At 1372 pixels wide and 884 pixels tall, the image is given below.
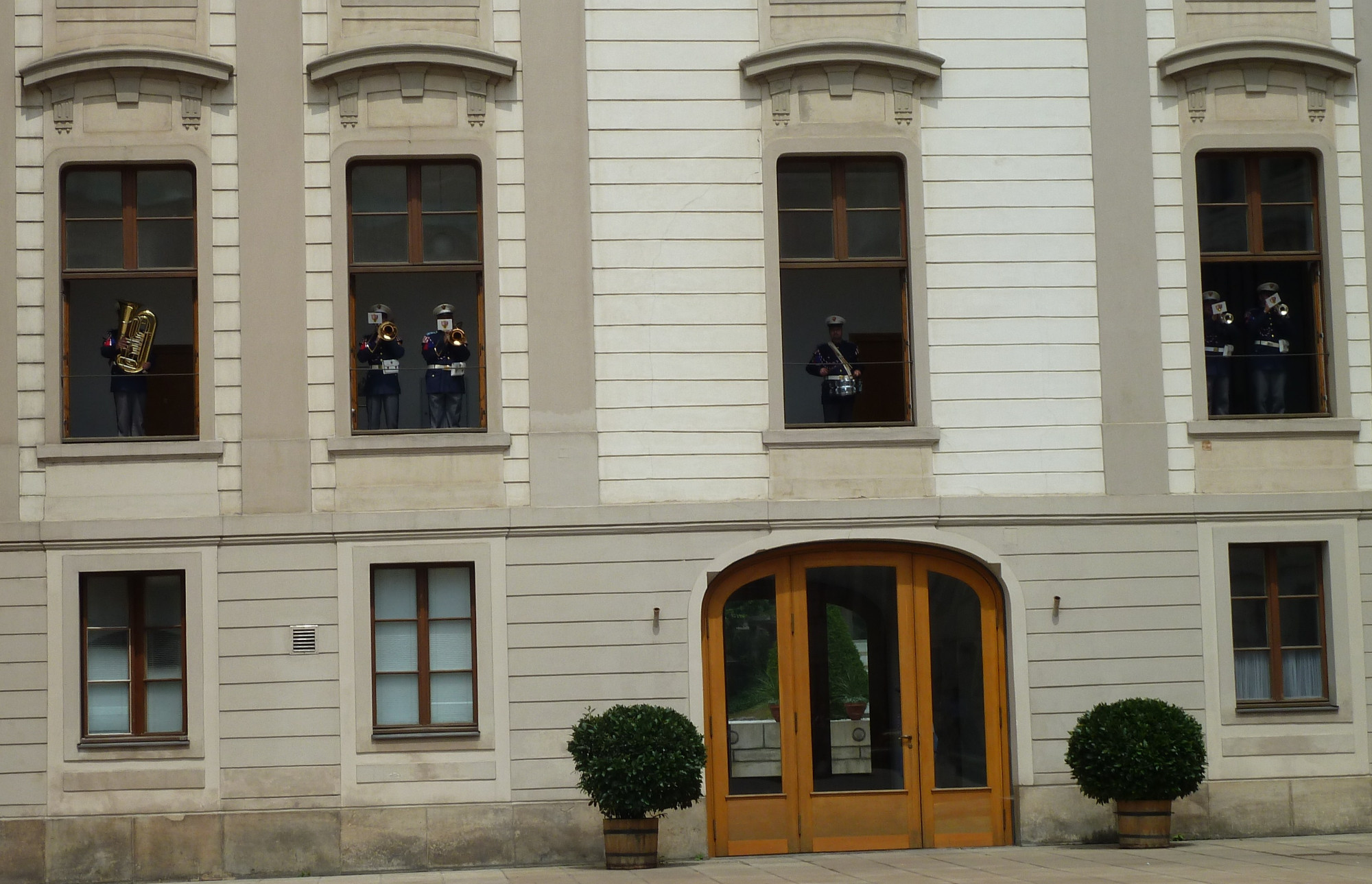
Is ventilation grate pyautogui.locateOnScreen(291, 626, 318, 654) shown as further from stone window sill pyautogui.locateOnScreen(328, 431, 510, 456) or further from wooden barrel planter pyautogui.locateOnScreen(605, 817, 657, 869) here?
wooden barrel planter pyautogui.locateOnScreen(605, 817, 657, 869)

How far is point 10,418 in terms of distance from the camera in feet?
46.8

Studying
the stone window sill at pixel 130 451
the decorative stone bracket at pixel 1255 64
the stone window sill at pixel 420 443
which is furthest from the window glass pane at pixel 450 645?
the decorative stone bracket at pixel 1255 64

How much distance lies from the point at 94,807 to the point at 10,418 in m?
3.42

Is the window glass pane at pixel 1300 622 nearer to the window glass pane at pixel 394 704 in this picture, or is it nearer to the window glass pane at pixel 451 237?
the window glass pane at pixel 394 704

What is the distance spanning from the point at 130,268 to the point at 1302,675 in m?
11.2

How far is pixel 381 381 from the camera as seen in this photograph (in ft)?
48.2

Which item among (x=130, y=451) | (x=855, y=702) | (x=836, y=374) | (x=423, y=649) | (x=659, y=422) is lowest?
(x=855, y=702)

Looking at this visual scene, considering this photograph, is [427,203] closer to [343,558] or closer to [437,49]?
[437,49]

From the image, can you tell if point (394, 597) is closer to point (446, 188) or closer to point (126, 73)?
point (446, 188)

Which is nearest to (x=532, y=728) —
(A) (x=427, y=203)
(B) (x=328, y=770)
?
(B) (x=328, y=770)

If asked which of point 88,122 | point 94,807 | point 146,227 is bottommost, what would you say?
point 94,807

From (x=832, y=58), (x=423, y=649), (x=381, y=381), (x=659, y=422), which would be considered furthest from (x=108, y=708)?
(x=832, y=58)

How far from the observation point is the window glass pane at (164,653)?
1435 centimetres

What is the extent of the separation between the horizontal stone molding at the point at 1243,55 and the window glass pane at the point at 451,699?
8.41 meters
